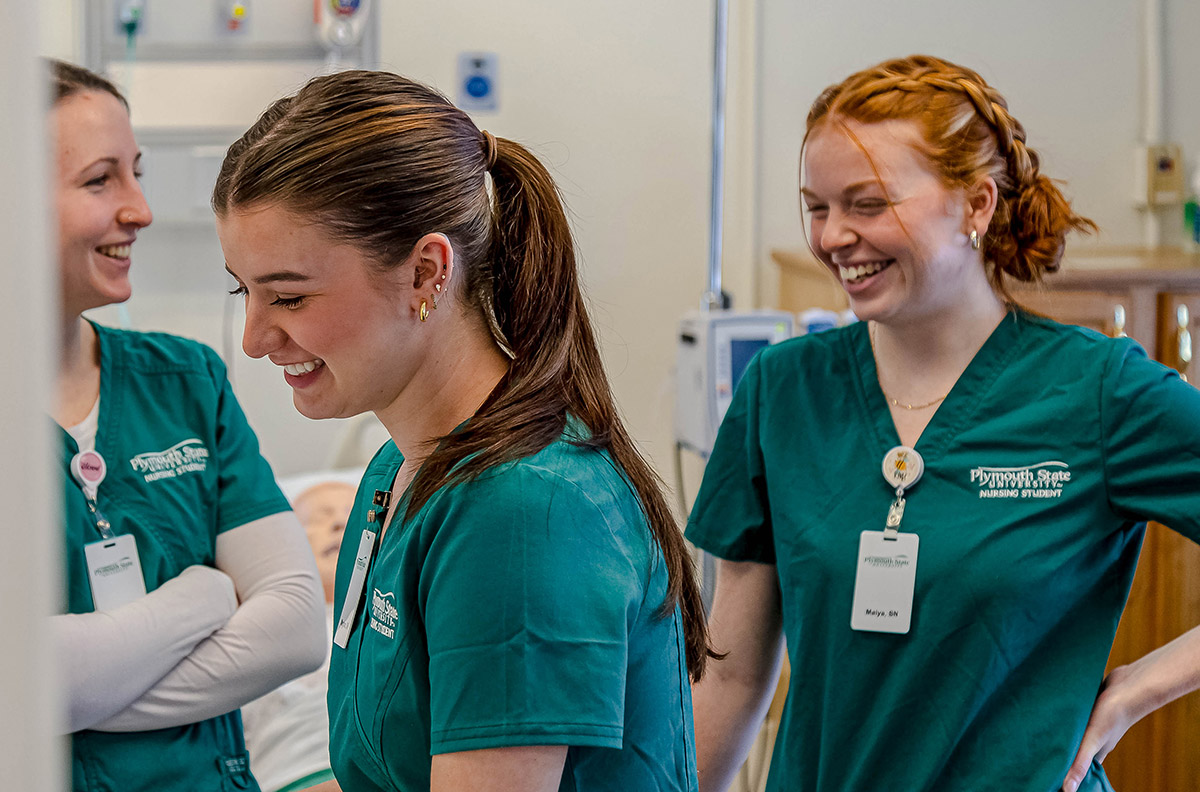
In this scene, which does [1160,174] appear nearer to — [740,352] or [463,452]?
[740,352]

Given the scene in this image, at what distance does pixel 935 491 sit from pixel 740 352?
4.32ft

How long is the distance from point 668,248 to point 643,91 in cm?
46

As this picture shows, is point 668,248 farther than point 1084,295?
Yes

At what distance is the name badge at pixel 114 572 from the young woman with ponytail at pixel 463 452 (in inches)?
18.2

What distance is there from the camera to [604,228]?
3434 mm

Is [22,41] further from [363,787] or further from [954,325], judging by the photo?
[954,325]

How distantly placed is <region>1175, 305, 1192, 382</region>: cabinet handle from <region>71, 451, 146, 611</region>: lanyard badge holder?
7.11ft

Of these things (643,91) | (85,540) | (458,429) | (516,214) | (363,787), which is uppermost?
(643,91)

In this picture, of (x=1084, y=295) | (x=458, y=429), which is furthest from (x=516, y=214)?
(x=1084, y=295)

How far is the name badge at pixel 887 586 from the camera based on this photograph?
1.37 metres

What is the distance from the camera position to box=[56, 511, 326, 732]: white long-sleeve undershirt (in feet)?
4.52

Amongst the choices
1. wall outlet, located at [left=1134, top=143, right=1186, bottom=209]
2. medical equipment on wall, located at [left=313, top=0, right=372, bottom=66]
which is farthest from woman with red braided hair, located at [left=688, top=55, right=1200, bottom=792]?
wall outlet, located at [left=1134, top=143, right=1186, bottom=209]

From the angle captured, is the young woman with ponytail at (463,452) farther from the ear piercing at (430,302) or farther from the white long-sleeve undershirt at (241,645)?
the white long-sleeve undershirt at (241,645)

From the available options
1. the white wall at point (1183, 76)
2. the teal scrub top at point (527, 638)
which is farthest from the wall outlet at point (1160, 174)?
the teal scrub top at point (527, 638)
